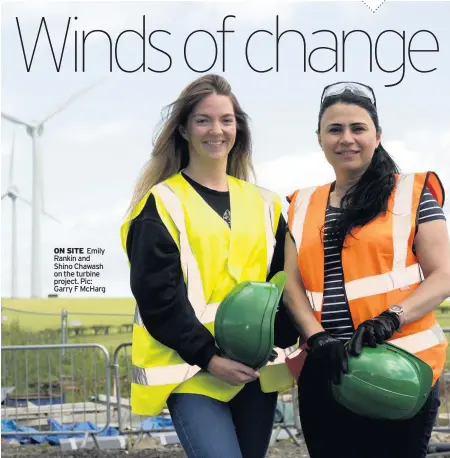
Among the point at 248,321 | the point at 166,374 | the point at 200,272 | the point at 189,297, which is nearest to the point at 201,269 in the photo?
the point at 200,272

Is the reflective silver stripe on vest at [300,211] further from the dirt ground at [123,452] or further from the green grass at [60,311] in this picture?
the green grass at [60,311]

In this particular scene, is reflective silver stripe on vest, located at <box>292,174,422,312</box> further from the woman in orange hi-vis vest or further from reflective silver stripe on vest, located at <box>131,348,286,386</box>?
reflective silver stripe on vest, located at <box>131,348,286,386</box>

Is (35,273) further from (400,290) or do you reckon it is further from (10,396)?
(400,290)

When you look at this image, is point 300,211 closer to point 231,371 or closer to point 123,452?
point 231,371

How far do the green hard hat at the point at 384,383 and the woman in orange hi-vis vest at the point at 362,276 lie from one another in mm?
44

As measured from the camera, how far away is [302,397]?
3469mm

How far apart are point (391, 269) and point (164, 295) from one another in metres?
0.88

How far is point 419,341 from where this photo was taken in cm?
332

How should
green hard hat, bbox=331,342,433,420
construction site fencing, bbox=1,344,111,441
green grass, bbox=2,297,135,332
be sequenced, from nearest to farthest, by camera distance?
green hard hat, bbox=331,342,433,420 → construction site fencing, bbox=1,344,111,441 → green grass, bbox=2,297,135,332

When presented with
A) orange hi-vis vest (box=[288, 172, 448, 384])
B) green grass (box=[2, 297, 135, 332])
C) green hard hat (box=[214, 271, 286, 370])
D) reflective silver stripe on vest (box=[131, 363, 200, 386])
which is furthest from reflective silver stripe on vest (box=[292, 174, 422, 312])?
green grass (box=[2, 297, 135, 332])

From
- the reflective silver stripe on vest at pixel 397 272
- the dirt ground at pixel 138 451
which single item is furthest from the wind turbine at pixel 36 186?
the reflective silver stripe on vest at pixel 397 272

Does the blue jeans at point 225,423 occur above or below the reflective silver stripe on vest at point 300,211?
below

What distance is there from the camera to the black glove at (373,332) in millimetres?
3131

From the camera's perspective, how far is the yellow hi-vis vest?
133 inches
